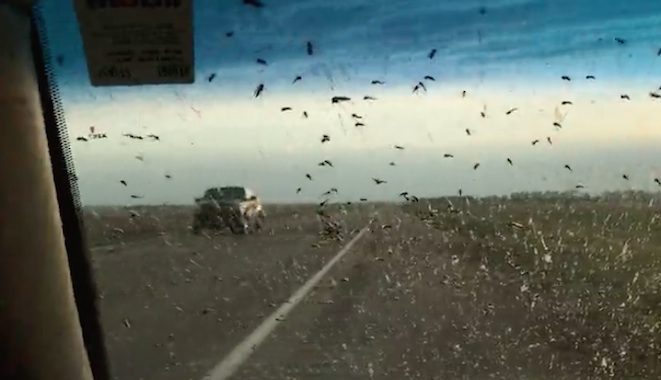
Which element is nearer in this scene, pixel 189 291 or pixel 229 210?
pixel 229 210

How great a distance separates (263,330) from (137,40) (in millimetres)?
3752

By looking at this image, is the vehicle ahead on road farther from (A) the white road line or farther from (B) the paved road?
(A) the white road line

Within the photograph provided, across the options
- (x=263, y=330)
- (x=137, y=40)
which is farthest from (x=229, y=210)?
(x=137, y=40)

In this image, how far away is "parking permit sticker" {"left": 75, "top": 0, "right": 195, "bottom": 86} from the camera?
343 cm

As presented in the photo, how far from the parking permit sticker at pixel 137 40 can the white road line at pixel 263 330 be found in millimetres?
2342

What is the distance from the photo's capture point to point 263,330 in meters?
6.89

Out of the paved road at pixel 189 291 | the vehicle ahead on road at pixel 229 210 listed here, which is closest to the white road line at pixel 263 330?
the paved road at pixel 189 291

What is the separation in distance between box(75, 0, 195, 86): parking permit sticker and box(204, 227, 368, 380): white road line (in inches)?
92.2

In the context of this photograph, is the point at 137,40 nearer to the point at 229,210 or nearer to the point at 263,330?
the point at 229,210

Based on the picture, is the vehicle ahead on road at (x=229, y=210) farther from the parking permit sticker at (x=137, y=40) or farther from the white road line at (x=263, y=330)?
the parking permit sticker at (x=137, y=40)

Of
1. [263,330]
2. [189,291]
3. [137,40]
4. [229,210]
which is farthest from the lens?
[189,291]

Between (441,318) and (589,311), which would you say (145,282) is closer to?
(441,318)

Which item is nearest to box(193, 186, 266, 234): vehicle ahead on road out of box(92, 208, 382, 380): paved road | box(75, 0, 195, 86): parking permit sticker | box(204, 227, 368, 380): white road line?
box(92, 208, 382, 380): paved road

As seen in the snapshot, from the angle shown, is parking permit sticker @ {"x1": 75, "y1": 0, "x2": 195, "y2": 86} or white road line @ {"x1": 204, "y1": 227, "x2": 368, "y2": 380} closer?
parking permit sticker @ {"x1": 75, "y1": 0, "x2": 195, "y2": 86}
